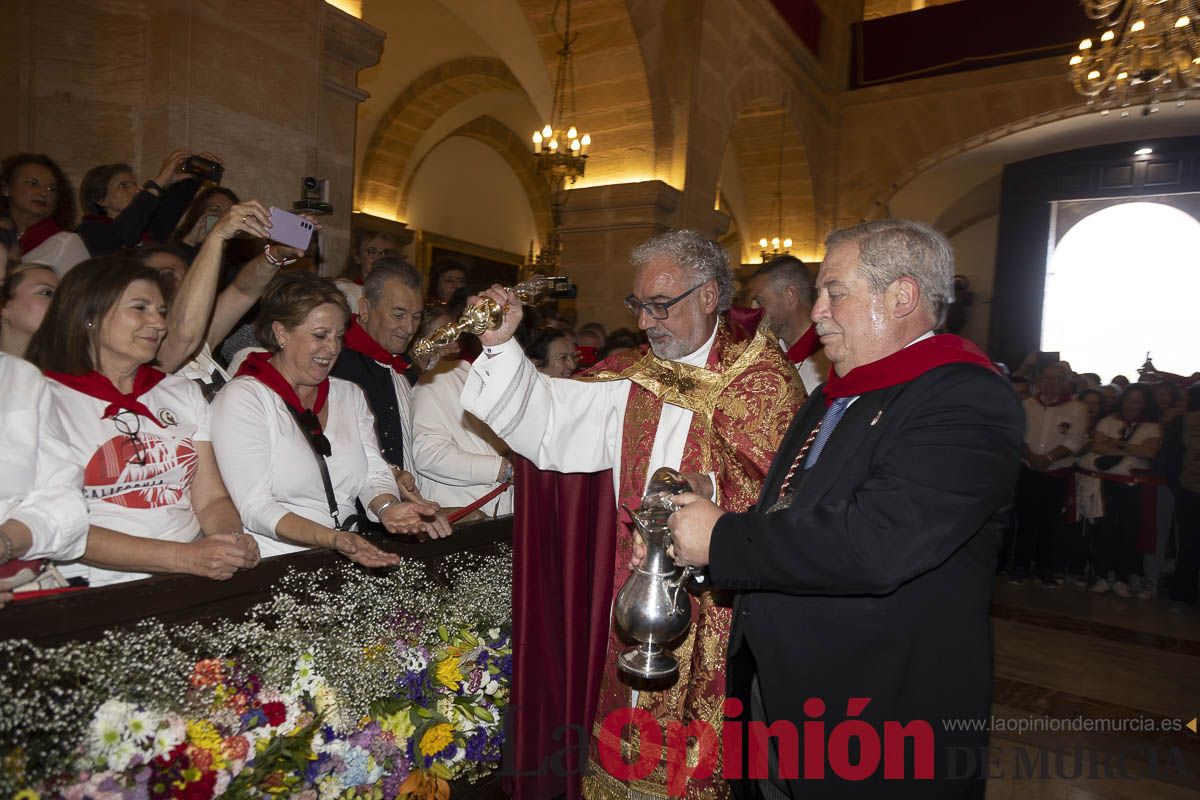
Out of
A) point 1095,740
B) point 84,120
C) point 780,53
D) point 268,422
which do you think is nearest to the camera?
point 268,422

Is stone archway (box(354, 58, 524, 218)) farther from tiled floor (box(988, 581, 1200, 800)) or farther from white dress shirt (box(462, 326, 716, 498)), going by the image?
white dress shirt (box(462, 326, 716, 498))

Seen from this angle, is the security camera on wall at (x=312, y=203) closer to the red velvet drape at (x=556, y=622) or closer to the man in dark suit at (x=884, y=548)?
the red velvet drape at (x=556, y=622)

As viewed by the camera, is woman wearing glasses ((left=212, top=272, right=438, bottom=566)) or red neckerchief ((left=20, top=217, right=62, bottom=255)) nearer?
woman wearing glasses ((left=212, top=272, right=438, bottom=566))

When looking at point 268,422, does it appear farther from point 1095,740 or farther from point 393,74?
point 393,74

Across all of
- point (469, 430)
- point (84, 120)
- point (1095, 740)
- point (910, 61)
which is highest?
point (910, 61)

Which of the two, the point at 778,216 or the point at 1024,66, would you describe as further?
the point at 778,216

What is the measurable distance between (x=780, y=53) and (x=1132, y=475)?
289 inches

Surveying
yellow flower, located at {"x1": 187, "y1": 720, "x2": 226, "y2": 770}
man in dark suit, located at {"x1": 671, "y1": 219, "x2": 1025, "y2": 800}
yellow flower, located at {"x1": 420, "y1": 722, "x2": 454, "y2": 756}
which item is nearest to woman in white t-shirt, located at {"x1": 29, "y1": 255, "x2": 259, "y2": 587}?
yellow flower, located at {"x1": 187, "y1": 720, "x2": 226, "y2": 770}

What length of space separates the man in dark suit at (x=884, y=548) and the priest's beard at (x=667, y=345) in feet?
2.71

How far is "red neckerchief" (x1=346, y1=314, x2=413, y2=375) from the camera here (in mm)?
3373

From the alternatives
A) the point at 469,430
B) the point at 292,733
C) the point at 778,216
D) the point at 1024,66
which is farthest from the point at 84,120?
the point at 1024,66

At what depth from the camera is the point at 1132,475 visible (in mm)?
7164

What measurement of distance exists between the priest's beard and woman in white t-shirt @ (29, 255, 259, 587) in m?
1.41

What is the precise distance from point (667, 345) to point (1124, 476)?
6466mm
